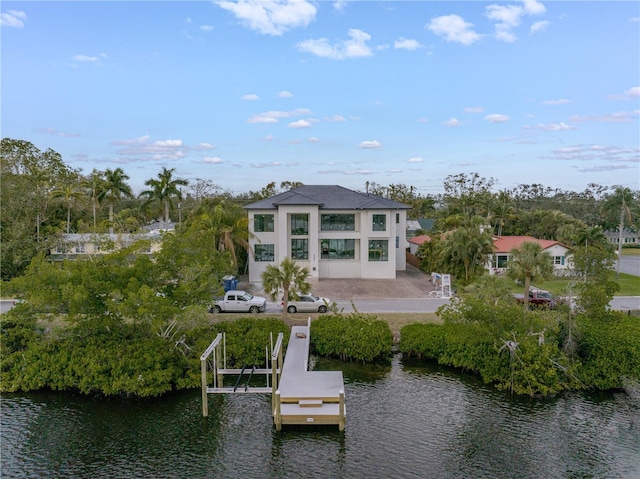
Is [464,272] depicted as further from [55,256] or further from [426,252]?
[55,256]

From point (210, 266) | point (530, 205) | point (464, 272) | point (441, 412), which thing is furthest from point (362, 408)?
point (530, 205)

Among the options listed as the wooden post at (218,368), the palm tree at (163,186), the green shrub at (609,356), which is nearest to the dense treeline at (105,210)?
the palm tree at (163,186)

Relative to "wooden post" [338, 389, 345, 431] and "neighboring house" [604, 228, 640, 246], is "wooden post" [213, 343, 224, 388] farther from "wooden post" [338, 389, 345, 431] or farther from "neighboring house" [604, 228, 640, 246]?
"neighboring house" [604, 228, 640, 246]

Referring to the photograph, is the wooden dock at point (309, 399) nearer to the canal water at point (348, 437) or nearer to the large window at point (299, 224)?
the canal water at point (348, 437)

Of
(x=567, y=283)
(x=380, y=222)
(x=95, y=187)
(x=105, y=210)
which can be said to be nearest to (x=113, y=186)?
(x=95, y=187)

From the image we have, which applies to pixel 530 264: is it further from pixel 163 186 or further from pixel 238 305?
pixel 163 186

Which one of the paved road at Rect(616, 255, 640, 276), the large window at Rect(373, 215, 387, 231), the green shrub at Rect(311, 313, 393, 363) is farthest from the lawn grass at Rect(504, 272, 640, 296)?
the green shrub at Rect(311, 313, 393, 363)
